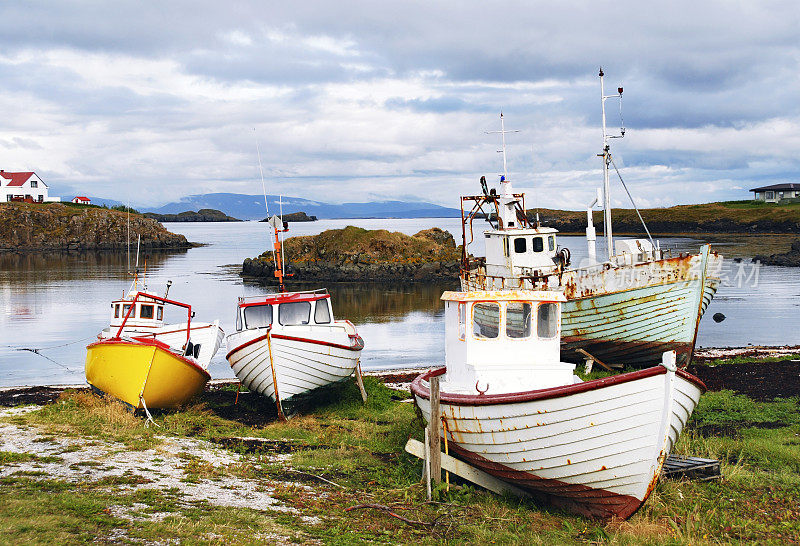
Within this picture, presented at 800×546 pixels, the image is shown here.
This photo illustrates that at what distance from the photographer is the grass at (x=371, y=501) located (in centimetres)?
910

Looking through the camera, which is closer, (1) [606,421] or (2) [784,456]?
(1) [606,421]

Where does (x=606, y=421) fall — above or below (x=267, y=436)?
above

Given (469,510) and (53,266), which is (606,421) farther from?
(53,266)

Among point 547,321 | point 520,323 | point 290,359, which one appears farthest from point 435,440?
point 290,359

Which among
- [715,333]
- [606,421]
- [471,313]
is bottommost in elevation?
[715,333]

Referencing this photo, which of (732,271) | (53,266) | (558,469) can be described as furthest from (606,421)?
(53,266)

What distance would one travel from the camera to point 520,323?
41.4ft

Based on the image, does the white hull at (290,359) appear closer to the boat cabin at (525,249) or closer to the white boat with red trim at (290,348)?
the white boat with red trim at (290,348)

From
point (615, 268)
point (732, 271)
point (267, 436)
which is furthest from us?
point (732, 271)

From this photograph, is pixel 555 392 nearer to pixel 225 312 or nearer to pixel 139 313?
pixel 139 313

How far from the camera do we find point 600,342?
21766 mm

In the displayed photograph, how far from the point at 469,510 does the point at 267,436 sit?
583cm

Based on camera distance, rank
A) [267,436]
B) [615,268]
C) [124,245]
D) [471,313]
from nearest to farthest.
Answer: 1. [471,313]
2. [267,436]
3. [615,268]
4. [124,245]

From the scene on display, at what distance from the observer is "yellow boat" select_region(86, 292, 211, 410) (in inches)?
645
